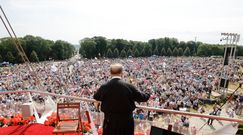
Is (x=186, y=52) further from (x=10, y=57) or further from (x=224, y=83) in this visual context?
(x=224, y=83)

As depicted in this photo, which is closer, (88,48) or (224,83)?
(224,83)

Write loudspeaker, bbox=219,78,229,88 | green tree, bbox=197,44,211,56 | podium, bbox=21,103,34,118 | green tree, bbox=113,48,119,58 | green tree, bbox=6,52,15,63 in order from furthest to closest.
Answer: green tree, bbox=197,44,211,56, green tree, bbox=113,48,119,58, green tree, bbox=6,52,15,63, loudspeaker, bbox=219,78,229,88, podium, bbox=21,103,34,118

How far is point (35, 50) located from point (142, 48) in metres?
48.9

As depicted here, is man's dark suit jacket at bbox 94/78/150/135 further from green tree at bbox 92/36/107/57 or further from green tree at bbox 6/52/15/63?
green tree at bbox 92/36/107/57

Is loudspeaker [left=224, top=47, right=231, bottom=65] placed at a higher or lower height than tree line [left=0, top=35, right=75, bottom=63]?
higher

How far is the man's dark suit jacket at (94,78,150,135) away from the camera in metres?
2.71

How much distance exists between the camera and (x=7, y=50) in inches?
2670

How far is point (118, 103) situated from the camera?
8.90 feet

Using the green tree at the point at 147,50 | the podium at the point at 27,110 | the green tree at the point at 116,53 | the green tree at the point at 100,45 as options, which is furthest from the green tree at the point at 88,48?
the podium at the point at 27,110

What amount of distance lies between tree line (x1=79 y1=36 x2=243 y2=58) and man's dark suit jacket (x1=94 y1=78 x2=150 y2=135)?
9073 centimetres

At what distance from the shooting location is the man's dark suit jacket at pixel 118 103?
107 inches

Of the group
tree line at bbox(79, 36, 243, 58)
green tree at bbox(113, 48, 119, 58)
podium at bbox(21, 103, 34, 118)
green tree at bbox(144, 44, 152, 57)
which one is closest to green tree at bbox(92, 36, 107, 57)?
tree line at bbox(79, 36, 243, 58)

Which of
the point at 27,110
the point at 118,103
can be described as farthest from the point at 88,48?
the point at 118,103

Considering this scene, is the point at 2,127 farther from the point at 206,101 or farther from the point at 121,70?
the point at 206,101
